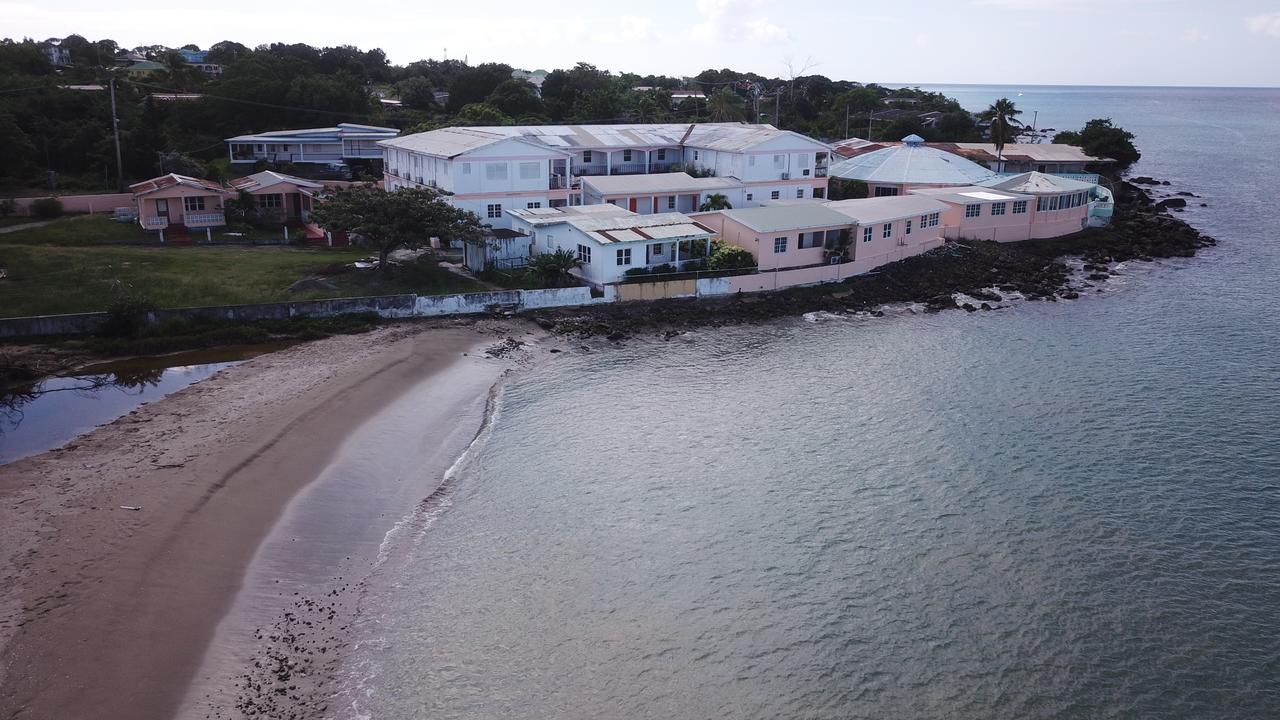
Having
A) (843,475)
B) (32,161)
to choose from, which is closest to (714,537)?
(843,475)

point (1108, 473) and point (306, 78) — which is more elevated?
point (306, 78)

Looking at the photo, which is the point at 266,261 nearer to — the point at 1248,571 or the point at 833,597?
the point at 833,597

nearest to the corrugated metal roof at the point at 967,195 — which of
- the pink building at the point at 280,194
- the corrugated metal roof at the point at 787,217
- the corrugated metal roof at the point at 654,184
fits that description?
the corrugated metal roof at the point at 787,217

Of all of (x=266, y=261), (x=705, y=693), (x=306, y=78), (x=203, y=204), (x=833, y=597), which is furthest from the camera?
(x=306, y=78)

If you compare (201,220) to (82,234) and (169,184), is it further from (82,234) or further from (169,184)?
(82,234)

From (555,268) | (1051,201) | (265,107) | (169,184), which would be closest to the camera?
(555,268)

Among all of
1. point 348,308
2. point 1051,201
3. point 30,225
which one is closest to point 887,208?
point 1051,201

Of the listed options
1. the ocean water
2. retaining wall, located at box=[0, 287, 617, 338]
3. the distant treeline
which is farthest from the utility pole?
the ocean water
